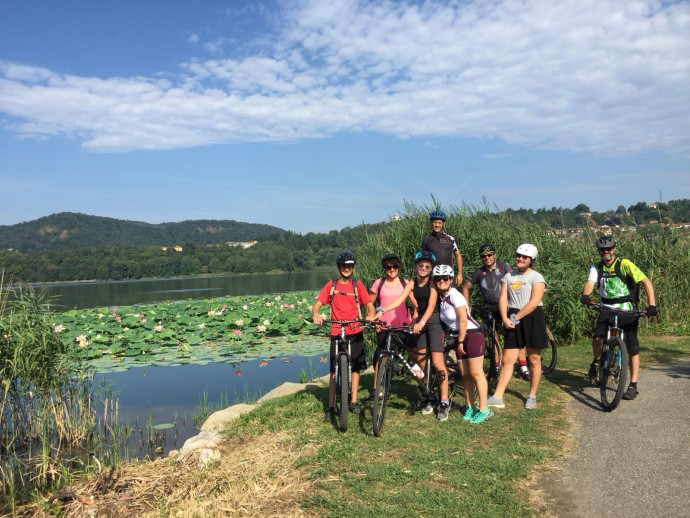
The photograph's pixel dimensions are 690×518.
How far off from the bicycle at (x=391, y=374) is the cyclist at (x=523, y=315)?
0.62 m

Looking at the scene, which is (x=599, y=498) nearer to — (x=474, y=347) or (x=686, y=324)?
(x=474, y=347)

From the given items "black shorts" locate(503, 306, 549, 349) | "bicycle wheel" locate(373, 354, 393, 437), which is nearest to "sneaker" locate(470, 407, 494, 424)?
"black shorts" locate(503, 306, 549, 349)

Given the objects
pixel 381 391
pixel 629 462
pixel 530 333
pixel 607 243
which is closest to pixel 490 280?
pixel 530 333

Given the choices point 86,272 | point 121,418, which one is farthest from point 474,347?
point 86,272

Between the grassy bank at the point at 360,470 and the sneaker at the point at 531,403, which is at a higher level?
the sneaker at the point at 531,403

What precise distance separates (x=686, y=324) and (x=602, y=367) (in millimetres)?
6373

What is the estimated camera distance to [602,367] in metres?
5.97

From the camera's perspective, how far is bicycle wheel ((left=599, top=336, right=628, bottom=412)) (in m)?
5.54

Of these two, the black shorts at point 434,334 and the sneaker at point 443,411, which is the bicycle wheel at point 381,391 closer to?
the black shorts at point 434,334

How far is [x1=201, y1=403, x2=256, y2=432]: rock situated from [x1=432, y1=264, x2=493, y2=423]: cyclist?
2.92 metres

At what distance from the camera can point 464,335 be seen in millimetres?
5352

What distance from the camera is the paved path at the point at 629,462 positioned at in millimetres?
3594

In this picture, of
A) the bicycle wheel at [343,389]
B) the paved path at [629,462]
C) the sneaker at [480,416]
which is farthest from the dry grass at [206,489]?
the paved path at [629,462]

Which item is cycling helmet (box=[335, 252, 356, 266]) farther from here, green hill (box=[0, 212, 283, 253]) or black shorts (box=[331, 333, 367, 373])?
green hill (box=[0, 212, 283, 253])
